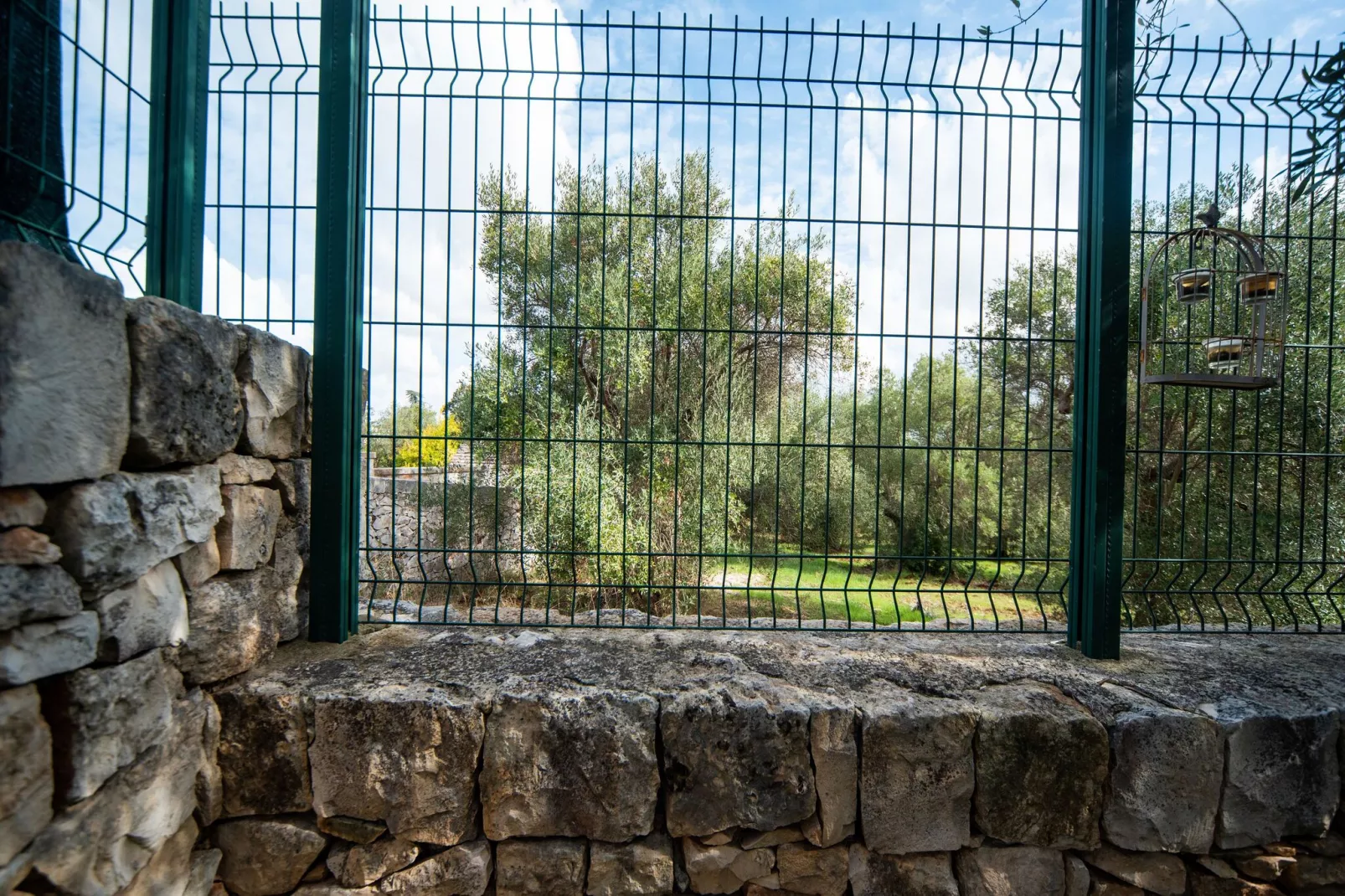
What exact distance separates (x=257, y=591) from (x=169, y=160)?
1.66 metres

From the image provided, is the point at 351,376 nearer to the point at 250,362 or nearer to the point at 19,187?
the point at 250,362

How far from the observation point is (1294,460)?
5715 mm

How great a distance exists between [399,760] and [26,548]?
119 centimetres

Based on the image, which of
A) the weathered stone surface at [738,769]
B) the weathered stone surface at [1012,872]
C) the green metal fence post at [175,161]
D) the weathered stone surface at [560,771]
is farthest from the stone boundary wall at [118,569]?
the weathered stone surface at [1012,872]

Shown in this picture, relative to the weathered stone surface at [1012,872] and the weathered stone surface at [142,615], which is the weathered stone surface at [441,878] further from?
the weathered stone surface at [1012,872]

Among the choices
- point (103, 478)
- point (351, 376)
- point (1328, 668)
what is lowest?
point (1328, 668)

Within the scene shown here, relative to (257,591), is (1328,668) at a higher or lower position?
lower

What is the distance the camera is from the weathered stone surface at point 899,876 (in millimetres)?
2273

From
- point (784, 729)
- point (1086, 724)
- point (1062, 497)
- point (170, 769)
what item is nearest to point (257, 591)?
point (170, 769)

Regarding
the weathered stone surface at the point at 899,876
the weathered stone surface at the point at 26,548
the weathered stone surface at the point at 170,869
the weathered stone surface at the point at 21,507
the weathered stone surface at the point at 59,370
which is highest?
the weathered stone surface at the point at 59,370

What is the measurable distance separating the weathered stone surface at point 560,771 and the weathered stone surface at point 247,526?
104 cm

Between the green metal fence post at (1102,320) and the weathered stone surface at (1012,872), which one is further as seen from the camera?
the green metal fence post at (1102,320)

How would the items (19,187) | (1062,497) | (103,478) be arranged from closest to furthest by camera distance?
(103,478)
(19,187)
(1062,497)

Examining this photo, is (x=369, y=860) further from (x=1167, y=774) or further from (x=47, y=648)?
(x=1167, y=774)
